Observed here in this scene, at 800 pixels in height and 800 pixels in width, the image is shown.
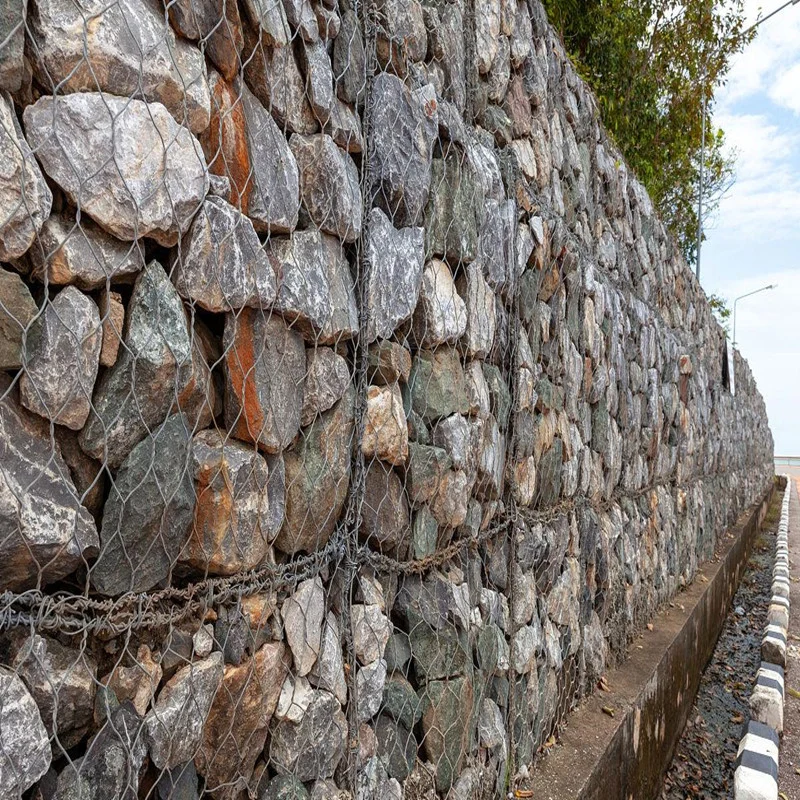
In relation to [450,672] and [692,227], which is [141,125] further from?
[692,227]

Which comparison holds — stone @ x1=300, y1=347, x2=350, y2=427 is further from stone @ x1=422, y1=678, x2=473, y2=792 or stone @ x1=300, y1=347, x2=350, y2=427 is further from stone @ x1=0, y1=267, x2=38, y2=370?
stone @ x1=422, y1=678, x2=473, y2=792

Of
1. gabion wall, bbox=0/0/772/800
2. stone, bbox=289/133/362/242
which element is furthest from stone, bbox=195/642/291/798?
stone, bbox=289/133/362/242

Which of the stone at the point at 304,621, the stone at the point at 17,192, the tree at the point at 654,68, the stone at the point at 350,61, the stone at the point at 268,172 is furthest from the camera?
the tree at the point at 654,68

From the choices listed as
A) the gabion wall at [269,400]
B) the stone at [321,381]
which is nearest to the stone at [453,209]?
the gabion wall at [269,400]

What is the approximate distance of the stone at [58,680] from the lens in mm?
936

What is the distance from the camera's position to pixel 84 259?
973 mm

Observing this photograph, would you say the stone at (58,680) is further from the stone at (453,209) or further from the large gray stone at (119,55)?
the stone at (453,209)

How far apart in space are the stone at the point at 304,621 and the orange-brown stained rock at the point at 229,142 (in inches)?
28.0

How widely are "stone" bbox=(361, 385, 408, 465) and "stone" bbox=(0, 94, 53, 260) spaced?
78 centimetres

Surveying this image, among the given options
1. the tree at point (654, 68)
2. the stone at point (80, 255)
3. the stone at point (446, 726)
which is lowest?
the stone at point (446, 726)

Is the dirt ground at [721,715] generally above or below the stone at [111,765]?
below

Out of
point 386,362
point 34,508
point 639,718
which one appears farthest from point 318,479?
point 639,718

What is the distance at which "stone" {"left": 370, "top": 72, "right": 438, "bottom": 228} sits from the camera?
1589 mm

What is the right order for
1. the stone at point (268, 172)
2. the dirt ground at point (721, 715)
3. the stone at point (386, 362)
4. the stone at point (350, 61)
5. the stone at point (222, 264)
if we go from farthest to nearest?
the dirt ground at point (721, 715), the stone at point (386, 362), the stone at point (350, 61), the stone at point (268, 172), the stone at point (222, 264)
